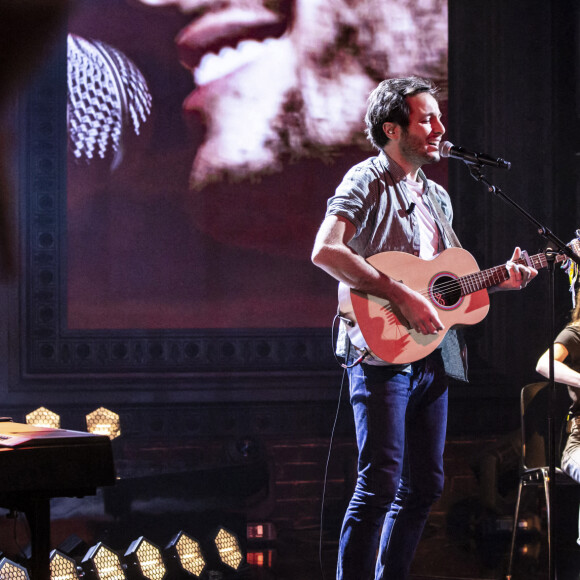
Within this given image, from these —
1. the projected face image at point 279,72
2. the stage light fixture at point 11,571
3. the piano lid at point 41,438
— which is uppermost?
the projected face image at point 279,72

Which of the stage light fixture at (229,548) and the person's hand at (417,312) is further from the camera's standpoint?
the stage light fixture at (229,548)

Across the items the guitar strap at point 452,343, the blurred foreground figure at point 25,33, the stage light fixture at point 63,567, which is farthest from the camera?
the blurred foreground figure at point 25,33

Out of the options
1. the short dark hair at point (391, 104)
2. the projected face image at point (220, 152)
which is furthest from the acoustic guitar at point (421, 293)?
the projected face image at point (220, 152)

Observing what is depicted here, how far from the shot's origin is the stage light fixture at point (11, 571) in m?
2.86

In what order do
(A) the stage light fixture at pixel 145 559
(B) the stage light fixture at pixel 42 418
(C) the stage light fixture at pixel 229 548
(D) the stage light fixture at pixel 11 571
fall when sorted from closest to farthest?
(D) the stage light fixture at pixel 11 571, (A) the stage light fixture at pixel 145 559, (C) the stage light fixture at pixel 229 548, (B) the stage light fixture at pixel 42 418

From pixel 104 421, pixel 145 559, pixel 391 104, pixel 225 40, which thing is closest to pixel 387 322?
pixel 391 104

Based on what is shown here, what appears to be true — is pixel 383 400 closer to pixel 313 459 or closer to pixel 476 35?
pixel 313 459

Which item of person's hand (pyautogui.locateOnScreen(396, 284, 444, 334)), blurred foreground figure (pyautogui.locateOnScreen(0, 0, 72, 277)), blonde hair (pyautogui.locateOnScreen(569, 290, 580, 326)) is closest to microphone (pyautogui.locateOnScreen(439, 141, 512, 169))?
person's hand (pyautogui.locateOnScreen(396, 284, 444, 334))

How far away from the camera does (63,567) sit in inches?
122

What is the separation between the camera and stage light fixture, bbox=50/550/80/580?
307cm

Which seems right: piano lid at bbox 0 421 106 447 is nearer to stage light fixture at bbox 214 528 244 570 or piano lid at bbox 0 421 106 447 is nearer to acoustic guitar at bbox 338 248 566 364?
acoustic guitar at bbox 338 248 566 364

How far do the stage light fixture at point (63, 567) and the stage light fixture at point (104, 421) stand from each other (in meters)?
0.84

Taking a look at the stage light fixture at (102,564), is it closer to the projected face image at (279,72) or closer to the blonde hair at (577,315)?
the projected face image at (279,72)

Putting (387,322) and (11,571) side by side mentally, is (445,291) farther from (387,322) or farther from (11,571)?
(11,571)
